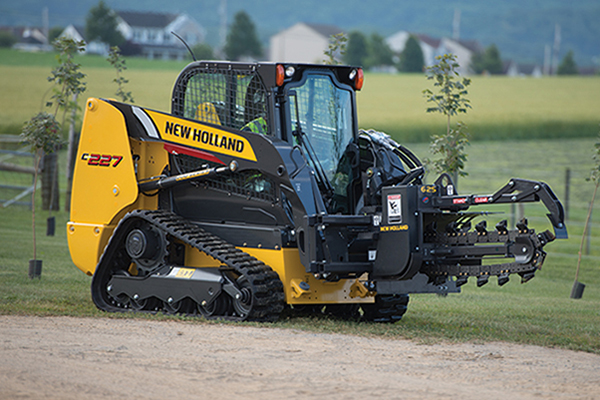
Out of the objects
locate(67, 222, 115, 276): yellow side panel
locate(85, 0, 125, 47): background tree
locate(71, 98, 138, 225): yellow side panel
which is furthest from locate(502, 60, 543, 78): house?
locate(67, 222, 115, 276): yellow side panel

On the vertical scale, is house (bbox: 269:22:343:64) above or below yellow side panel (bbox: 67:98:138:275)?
above

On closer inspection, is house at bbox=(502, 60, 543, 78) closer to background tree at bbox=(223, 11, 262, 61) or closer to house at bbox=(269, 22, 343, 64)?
house at bbox=(269, 22, 343, 64)

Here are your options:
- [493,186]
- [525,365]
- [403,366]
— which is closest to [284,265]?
[403,366]

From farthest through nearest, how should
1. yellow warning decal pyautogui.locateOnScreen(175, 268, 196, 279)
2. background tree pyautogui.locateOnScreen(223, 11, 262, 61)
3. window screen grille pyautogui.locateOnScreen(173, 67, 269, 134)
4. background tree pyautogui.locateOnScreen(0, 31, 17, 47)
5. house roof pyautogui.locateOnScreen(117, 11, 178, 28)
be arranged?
house roof pyautogui.locateOnScreen(117, 11, 178, 28), background tree pyautogui.locateOnScreen(223, 11, 262, 61), background tree pyautogui.locateOnScreen(0, 31, 17, 47), window screen grille pyautogui.locateOnScreen(173, 67, 269, 134), yellow warning decal pyautogui.locateOnScreen(175, 268, 196, 279)

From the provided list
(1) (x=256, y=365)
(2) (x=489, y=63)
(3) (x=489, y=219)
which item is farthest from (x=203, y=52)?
(2) (x=489, y=63)

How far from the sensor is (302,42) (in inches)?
3656

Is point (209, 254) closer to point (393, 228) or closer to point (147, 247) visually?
point (147, 247)

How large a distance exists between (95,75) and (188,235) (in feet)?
156

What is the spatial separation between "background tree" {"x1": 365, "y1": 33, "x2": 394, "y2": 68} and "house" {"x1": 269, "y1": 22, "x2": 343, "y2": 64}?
4.18 metres

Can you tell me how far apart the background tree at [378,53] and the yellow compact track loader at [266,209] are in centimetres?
8140

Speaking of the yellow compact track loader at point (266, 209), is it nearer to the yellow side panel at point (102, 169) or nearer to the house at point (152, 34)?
the yellow side panel at point (102, 169)

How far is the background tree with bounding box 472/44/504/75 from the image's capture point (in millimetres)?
98750

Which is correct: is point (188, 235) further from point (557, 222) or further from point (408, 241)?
point (557, 222)

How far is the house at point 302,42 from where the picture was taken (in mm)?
85125
